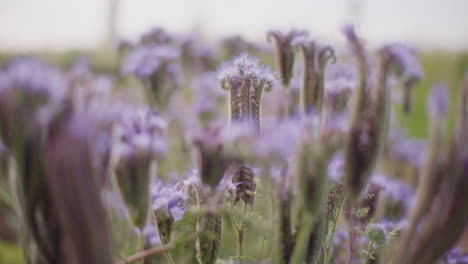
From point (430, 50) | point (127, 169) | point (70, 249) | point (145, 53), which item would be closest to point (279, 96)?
point (145, 53)

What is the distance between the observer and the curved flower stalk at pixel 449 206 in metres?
0.48

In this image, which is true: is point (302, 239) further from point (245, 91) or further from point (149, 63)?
point (149, 63)

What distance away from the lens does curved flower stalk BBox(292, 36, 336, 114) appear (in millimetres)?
821

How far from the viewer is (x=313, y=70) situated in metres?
0.83

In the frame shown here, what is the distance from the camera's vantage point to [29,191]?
421 millimetres

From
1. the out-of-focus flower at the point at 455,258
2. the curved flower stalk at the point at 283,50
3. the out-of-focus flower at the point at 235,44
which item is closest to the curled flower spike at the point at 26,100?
the curved flower stalk at the point at 283,50

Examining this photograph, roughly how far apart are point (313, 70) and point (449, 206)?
40 centimetres

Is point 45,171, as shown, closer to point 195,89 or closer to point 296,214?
point 296,214

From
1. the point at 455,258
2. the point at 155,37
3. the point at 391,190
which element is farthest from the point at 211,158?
the point at 155,37

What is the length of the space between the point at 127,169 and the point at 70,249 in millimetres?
122

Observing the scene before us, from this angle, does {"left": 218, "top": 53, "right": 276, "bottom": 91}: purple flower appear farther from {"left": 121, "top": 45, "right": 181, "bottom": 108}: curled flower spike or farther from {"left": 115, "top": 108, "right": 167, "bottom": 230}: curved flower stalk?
{"left": 121, "top": 45, "right": 181, "bottom": 108}: curled flower spike

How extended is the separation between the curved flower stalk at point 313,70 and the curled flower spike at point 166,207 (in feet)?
0.95

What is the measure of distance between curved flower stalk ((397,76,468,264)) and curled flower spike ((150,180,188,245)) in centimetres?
32

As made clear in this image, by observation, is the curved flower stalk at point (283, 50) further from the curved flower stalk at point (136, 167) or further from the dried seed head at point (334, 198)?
the curved flower stalk at point (136, 167)
